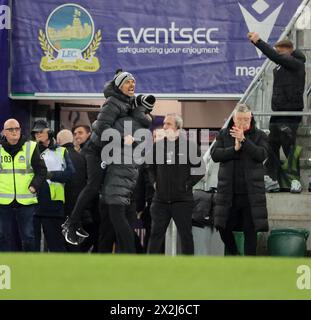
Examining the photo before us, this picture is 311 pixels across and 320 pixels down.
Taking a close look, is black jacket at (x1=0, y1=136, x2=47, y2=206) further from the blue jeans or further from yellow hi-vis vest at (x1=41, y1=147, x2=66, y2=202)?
yellow hi-vis vest at (x1=41, y1=147, x2=66, y2=202)

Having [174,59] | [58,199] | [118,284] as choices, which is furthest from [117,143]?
[174,59]

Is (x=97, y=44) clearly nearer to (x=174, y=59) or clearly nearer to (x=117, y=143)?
(x=174, y=59)

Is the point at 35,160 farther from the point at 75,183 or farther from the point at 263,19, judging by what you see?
the point at 263,19

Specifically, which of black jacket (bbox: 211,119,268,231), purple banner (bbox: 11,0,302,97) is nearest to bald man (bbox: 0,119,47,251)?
black jacket (bbox: 211,119,268,231)

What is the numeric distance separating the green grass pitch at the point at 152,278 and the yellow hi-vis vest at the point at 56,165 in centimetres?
354

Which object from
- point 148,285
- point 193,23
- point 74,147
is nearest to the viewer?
point 148,285

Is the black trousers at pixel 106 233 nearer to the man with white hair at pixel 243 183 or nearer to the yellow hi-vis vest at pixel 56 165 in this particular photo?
the man with white hair at pixel 243 183

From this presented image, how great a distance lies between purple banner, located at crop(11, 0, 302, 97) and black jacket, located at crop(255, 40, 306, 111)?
3.98m

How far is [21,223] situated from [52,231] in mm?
Answer: 638

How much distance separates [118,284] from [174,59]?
30.6ft

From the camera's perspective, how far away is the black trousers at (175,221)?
10328 millimetres

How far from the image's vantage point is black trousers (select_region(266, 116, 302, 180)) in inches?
461

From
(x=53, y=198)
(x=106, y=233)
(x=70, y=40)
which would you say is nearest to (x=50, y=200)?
(x=53, y=198)

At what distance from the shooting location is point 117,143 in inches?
397
